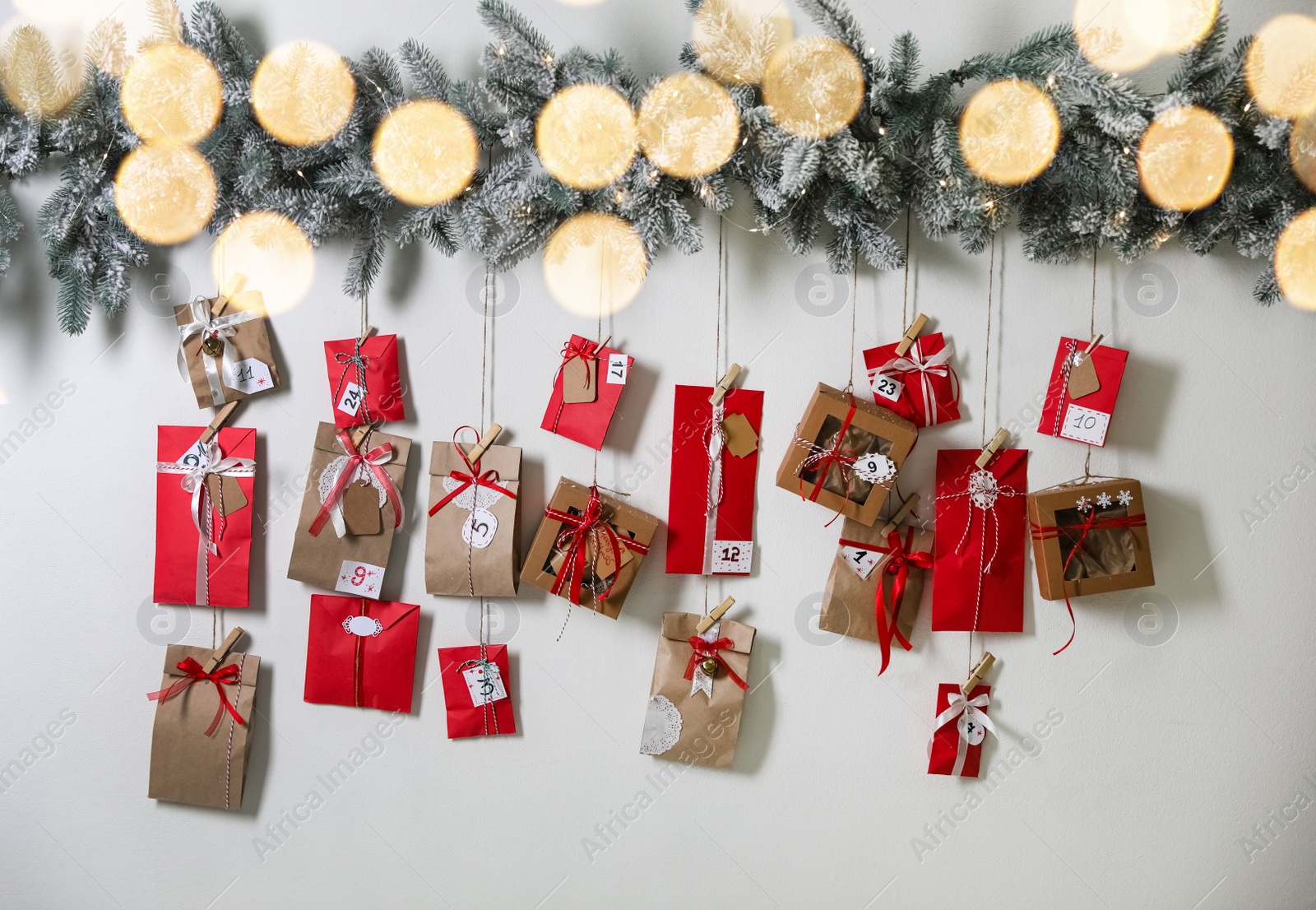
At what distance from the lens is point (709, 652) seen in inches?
58.0

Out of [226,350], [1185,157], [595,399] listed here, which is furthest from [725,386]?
[226,350]

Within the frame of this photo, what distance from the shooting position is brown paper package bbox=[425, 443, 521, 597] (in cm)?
145

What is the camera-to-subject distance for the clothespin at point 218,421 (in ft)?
5.04

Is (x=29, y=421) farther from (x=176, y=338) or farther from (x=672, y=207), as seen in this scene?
(x=672, y=207)

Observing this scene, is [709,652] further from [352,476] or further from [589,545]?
[352,476]

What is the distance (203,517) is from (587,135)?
3.23ft

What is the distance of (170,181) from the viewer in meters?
1.41

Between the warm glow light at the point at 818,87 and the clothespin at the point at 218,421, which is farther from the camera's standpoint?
the clothespin at the point at 218,421

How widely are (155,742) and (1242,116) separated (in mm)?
2129

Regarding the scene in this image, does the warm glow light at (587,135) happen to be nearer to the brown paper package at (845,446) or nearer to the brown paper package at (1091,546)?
the brown paper package at (845,446)

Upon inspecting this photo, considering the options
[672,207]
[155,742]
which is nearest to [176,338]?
[155,742]

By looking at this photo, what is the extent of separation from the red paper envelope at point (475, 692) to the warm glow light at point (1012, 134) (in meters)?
1.15

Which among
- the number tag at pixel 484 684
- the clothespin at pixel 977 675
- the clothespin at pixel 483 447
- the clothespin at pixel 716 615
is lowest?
the number tag at pixel 484 684

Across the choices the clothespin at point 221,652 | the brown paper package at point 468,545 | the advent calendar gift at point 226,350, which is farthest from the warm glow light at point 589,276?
the clothespin at point 221,652
